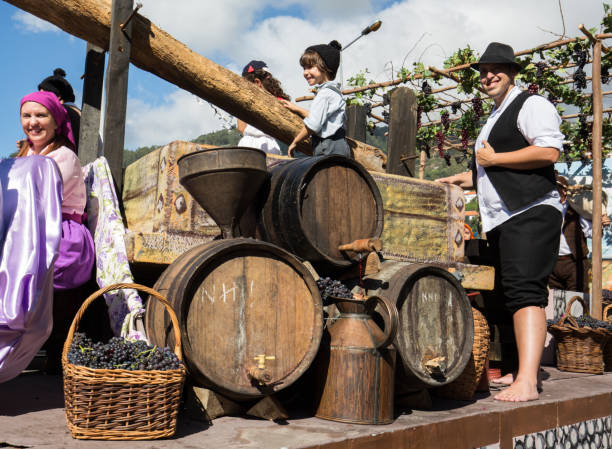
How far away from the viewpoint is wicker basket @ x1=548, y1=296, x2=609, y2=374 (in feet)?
17.5

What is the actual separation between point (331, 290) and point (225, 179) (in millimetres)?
810

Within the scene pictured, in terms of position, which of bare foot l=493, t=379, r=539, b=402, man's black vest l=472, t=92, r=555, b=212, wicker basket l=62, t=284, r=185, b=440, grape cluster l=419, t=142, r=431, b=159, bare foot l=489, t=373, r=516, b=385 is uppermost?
grape cluster l=419, t=142, r=431, b=159

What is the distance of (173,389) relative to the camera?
2.41 meters

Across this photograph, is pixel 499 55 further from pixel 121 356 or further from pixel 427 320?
pixel 121 356

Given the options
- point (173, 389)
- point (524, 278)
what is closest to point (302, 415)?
point (173, 389)

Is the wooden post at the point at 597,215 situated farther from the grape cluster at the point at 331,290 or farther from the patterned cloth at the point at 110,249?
the patterned cloth at the point at 110,249

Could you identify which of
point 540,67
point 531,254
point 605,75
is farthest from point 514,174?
point 605,75

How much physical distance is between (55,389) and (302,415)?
144 centimetres

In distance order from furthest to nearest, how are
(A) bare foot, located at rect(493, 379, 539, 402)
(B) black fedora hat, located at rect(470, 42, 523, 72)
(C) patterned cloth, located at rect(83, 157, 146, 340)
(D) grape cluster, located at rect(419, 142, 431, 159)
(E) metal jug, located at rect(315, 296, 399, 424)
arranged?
(D) grape cluster, located at rect(419, 142, 431, 159) → (B) black fedora hat, located at rect(470, 42, 523, 72) → (A) bare foot, located at rect(493, 379, 539, 402) → (C) patterned cloth, located at rect(83, 157, 146, 340) → (E) metal jug, located at rect(315, 296, 399, 424)

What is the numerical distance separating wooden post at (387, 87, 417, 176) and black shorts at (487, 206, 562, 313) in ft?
7.52

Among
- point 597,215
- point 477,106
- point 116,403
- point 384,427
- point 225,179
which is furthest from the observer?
point 477,106

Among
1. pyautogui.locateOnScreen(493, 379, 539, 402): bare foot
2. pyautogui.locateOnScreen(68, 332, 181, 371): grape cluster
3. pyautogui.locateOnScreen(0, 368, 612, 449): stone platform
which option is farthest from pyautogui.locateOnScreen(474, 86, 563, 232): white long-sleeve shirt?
pyautogui.locateOnScreen(68, 332, 181, 371): grape cluster

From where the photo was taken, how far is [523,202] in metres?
3.73

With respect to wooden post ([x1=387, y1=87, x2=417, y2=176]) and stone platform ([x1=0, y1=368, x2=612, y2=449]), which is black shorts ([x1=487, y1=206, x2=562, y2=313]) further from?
wooden post ([x1=387, y1=87, x2=417, y2=176])
